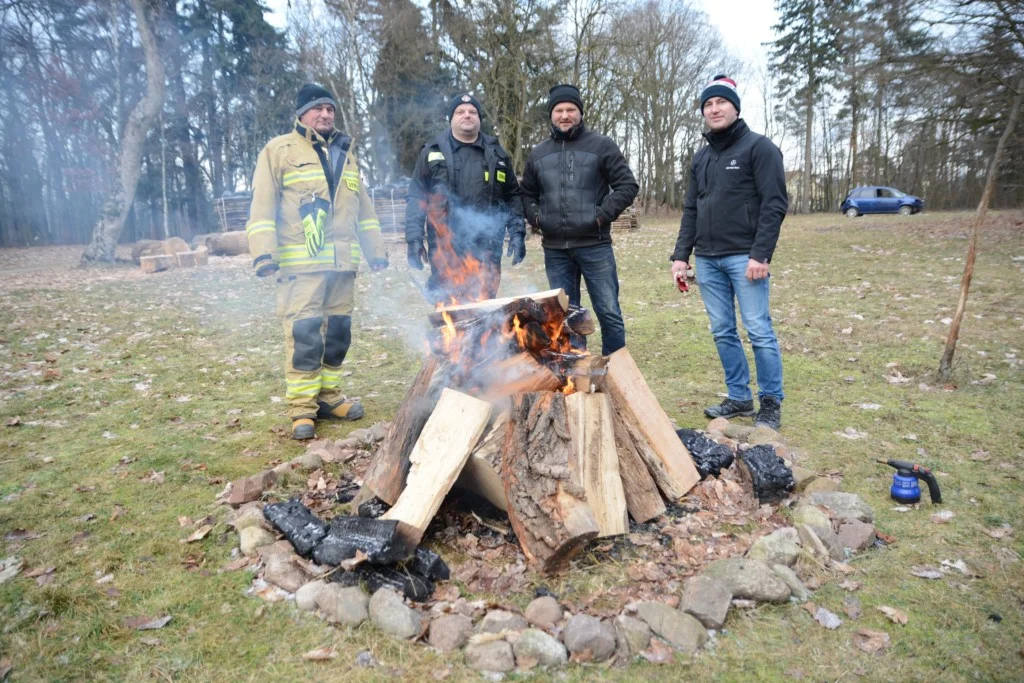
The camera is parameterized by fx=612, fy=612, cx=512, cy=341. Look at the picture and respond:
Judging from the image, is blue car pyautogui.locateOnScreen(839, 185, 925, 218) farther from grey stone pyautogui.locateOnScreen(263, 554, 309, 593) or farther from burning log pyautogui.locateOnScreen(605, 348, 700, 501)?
grey stone pyautogui.locateOnScreen(263, 554, 309, 593)

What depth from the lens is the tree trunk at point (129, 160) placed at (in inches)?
625

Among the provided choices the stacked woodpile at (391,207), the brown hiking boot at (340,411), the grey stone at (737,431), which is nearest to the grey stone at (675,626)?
the grey stone at (737,431)

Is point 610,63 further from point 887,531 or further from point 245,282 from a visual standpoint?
point 887,531

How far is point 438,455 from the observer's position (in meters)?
2.99

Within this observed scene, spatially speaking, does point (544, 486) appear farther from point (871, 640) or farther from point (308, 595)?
point (871, 640)

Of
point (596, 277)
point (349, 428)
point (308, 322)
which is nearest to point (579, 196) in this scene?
point (596, 277)

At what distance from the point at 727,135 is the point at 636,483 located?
256cm

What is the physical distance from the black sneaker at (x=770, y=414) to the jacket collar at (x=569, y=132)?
2377mm

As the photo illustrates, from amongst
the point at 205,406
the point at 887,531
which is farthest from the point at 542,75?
the point at 887,531


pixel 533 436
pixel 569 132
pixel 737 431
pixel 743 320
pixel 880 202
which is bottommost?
pixel 737 431

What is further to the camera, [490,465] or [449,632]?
[490,465]

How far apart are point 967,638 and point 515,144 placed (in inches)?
801

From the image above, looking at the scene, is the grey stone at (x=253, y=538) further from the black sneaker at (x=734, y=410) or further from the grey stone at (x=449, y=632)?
the black sneaker at (x=734, y=410)

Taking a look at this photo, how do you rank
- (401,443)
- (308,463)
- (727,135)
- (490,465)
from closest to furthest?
(490,465), (401,443), (308,463), (727,135)
